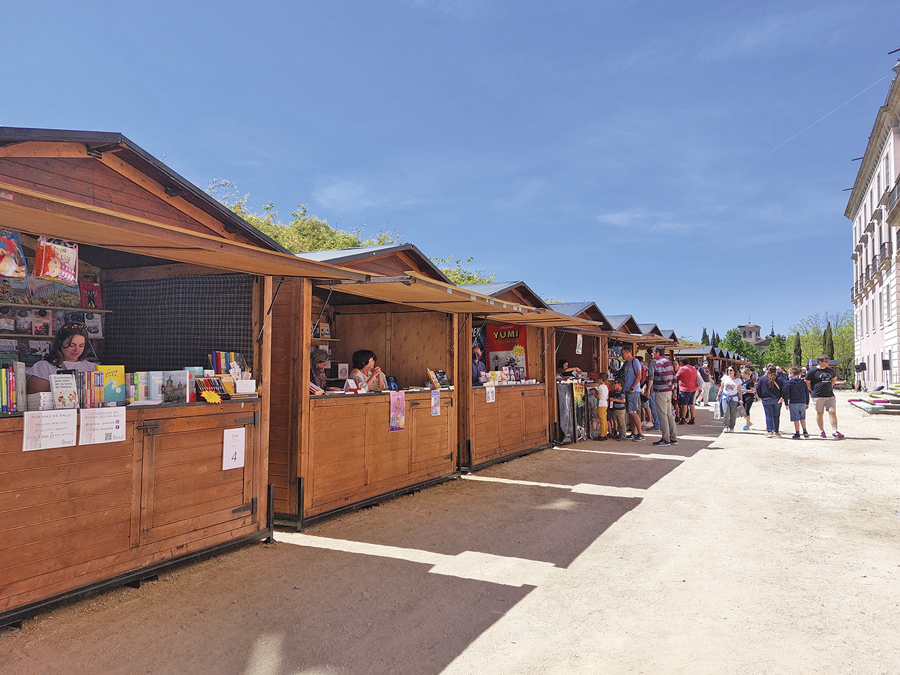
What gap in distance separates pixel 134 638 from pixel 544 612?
227cm

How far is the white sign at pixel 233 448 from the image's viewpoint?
4566 millimetres

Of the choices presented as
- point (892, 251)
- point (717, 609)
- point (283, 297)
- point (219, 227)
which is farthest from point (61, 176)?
point (892, 251)

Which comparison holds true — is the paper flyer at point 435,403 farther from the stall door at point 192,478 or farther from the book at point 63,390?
the book at point 63,390

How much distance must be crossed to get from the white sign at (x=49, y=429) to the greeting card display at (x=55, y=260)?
81cm

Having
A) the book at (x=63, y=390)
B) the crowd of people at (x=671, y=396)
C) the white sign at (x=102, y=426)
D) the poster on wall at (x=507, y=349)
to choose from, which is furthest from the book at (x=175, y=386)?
the crowd of people at (x=671, y=396)

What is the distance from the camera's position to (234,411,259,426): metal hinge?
15.4ft

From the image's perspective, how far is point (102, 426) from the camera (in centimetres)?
365

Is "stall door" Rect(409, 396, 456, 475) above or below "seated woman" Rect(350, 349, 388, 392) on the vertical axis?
below

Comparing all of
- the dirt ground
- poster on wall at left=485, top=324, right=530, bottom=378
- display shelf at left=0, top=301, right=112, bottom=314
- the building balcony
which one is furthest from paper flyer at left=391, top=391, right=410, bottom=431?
the building balcony

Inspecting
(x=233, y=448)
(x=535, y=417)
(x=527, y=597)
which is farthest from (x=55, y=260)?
(x=535, y=417)

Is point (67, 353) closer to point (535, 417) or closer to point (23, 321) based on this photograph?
point (23, 321)

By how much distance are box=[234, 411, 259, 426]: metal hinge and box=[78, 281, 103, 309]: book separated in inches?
79.1

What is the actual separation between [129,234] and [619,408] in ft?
34.4

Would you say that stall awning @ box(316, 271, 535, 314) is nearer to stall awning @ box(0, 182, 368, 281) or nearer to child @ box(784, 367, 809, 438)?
stall awning @ box(0, 182, 368, 281)
